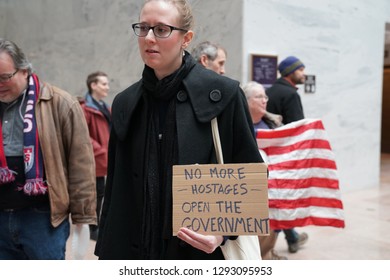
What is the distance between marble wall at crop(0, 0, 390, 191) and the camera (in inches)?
235

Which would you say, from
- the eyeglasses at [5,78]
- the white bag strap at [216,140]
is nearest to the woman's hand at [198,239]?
the white bag strap at [216,140]

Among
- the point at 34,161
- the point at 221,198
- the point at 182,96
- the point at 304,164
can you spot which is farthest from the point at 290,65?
the point at 221,198

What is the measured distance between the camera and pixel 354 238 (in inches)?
205

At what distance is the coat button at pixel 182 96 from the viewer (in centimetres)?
174

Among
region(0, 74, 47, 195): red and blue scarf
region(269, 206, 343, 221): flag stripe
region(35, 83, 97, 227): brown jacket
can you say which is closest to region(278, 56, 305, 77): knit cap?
region(269, 206, 343, 221): flag stripe

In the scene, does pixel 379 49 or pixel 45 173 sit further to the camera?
pixel 379 49

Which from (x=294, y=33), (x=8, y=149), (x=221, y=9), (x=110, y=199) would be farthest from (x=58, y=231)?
(x=294, y=33)

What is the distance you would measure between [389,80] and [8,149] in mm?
12859

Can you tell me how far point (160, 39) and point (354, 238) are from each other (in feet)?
14.4

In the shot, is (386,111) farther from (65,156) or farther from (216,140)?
(216,140)

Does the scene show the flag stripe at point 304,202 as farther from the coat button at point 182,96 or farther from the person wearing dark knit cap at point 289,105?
the coat button at point 182,96

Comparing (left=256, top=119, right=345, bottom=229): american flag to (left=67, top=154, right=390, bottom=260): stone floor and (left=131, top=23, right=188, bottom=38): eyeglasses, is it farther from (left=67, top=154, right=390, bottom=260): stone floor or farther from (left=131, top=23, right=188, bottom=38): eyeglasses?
(left=131, top=23, right=188, bottom=38): eyeglasses
